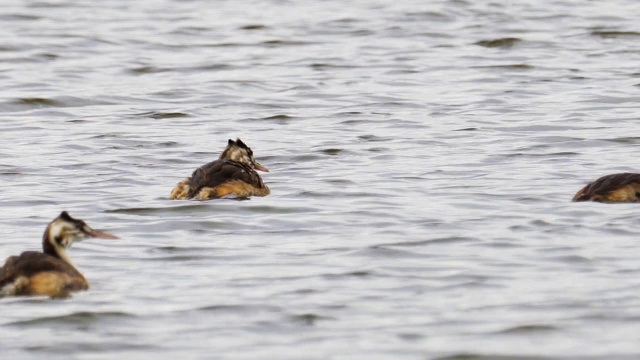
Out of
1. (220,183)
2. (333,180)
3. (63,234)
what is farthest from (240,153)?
(63,234)

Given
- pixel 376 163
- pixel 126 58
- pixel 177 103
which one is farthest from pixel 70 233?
pixel 126 58

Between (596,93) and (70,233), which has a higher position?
(70,233)

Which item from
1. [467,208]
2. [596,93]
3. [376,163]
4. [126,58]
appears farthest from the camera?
[126,58]

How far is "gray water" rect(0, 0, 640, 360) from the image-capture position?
29.9 ft

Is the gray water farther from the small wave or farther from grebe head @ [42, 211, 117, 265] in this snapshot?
grebe head @ [42, 211, 117, 265]

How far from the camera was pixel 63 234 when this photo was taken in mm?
10180

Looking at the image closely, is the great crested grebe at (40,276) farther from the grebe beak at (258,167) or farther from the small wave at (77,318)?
the grebe beak at (258,167)

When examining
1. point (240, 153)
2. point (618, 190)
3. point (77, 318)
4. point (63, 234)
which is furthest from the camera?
point (240, 153)

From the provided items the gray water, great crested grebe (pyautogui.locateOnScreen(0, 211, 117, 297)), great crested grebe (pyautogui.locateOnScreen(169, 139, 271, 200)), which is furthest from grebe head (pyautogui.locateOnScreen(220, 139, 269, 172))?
great crested grebe (pyautogui.locateOnScreen(0, 211, 117, 297))

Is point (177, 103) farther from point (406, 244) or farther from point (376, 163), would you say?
point (406, 244)

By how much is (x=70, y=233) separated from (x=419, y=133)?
739 centimetres

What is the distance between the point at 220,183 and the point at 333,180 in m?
1.46

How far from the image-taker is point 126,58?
2412 centimetres

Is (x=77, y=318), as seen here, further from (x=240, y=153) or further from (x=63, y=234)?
(x=240, y=153)
